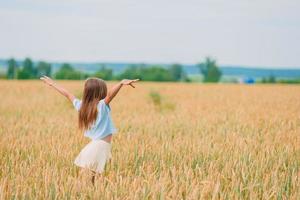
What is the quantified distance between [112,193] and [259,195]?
1103 mm

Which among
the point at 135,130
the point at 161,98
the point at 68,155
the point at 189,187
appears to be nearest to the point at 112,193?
the point at 189,187

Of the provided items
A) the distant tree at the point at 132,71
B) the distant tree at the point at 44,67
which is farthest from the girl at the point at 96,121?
the distant tree at the point at 44,67

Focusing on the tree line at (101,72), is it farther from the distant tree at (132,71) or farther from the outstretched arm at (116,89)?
the outstretched arm at (116,89)

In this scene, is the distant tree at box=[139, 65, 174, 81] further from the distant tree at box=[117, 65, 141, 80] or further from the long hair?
the long hair

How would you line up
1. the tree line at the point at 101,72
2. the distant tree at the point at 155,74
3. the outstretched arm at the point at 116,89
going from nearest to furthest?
the outstretched arm at the point at 116,89
the tree line at the point at 101,72
the distant tree at the point at 155,74

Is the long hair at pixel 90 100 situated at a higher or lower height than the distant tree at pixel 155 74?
higher

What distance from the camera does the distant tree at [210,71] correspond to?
3637 inches

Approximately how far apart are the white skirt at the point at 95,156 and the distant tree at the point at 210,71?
86.9 metres

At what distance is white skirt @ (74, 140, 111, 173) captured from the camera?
15.5 ft

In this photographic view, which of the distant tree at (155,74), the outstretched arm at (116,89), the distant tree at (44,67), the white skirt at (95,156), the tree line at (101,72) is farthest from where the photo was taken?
the distant tree at (44,67)

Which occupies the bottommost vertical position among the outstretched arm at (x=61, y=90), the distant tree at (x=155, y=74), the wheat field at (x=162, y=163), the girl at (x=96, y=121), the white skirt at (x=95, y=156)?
the distant tree at (x=155, y=74)

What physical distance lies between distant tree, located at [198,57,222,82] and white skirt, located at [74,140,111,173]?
86.9 meters

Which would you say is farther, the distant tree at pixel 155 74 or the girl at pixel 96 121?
the distant tree at pixel 155 74

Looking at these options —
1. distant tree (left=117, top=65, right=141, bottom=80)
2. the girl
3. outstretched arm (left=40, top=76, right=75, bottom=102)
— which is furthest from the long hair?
distant tree (left=117, top=65, right=141, bottom=80)
